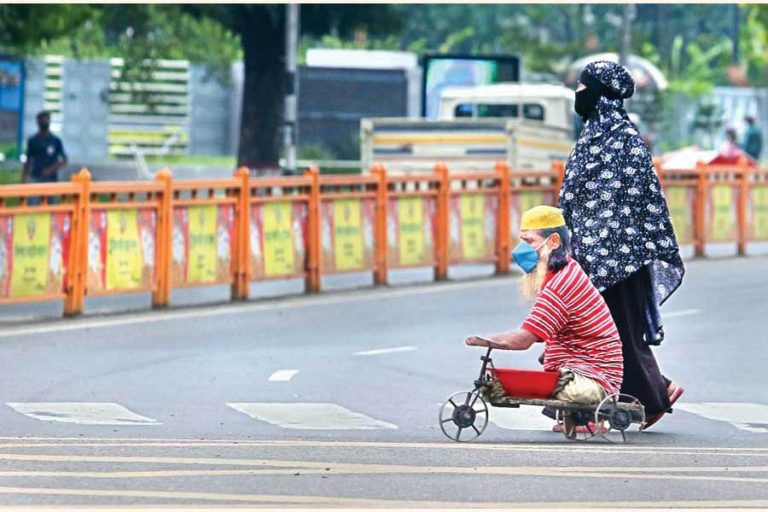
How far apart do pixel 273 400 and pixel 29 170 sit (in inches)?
710

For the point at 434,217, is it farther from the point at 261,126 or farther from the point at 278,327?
the point at 261,126

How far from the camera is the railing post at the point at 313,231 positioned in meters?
20.3

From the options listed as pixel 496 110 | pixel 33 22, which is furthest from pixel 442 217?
pixel 33 22

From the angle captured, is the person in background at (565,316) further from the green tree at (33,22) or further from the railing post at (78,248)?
the green tree at (33,22)

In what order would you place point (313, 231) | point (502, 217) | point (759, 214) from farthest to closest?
point (759, 214)
point (502, 217)
point (313, 231)

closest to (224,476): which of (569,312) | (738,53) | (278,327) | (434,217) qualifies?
(569,312)

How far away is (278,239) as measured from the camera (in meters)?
20.0

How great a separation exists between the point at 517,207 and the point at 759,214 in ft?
19.2

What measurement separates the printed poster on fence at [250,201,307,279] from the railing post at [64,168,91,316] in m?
2.27

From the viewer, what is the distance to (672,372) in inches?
556

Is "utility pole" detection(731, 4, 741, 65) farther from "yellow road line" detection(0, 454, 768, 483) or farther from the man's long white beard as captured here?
"yellow road line" detection(0, 454, 768, 483)

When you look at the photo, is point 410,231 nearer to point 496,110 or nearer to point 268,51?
point 496,110

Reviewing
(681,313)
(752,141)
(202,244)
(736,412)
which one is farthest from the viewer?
(752,141)

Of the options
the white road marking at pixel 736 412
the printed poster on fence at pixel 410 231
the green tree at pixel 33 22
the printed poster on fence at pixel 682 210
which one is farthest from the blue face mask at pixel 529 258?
the green tree at pixel 33 22
